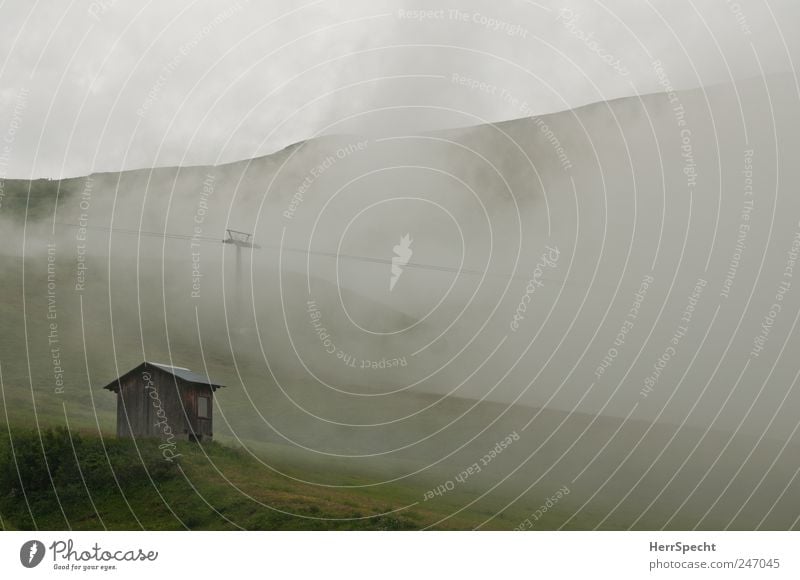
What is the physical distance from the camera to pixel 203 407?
19109 mm

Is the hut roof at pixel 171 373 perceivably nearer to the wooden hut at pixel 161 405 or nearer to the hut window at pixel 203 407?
the wooden hut at pixel 161 405

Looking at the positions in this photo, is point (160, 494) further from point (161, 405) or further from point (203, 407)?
point (203, 407)

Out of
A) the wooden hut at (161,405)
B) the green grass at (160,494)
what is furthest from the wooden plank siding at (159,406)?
the green grass at (160,494)

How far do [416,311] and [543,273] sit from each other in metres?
10.7

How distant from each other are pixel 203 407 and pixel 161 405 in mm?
1076

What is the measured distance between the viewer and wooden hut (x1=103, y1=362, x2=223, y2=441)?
18.0 metres

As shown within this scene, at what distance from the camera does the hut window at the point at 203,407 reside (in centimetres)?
1889

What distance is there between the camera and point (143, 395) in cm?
1855

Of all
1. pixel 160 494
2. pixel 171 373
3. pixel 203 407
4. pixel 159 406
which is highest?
pixel 171 373

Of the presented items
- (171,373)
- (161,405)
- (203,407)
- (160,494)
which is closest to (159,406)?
(161,405)

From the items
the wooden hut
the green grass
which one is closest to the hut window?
the wooden hut
